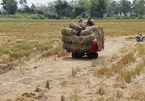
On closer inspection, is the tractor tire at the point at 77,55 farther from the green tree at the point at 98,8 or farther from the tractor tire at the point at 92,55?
the green tree at the point at 98,8

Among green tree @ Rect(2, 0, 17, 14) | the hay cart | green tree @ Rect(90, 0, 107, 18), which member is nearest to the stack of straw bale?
the hay cart

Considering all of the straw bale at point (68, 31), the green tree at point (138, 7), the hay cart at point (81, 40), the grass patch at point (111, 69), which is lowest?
the green tree at point (138, 7)

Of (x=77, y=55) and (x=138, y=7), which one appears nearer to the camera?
(x=77, y=55)

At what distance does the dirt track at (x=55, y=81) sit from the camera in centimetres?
1193

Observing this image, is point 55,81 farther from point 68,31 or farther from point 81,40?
point 68,31

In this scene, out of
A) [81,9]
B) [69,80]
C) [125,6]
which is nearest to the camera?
[69,80]

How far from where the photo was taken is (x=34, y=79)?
14883 millimetres

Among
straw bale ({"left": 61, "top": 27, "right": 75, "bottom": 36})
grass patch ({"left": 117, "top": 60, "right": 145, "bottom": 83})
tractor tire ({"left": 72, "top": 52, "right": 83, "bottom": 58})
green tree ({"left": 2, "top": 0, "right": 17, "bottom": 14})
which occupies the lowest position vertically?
green tree ({"left": 2, "top": 0, "right": 17, "bottom": 14})

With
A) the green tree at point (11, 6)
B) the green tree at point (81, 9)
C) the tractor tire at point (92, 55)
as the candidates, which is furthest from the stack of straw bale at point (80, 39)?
the green tree at point (11, 6)

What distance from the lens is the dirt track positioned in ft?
39.1

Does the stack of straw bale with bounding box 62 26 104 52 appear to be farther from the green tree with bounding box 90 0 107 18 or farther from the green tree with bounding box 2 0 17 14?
the green tree with bounding box 90 0 107 18

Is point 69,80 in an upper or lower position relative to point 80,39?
lower

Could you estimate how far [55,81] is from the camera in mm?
14148

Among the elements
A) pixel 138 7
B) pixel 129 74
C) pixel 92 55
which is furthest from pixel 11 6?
pixel 129 74
